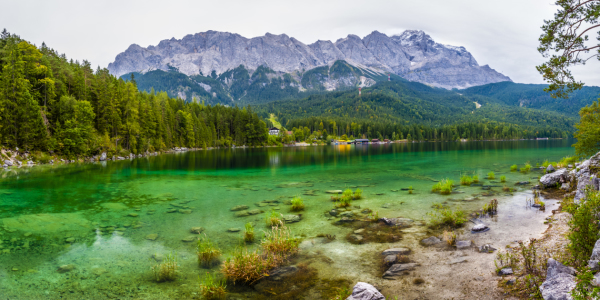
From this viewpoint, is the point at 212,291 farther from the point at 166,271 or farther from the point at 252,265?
the point at 166,271

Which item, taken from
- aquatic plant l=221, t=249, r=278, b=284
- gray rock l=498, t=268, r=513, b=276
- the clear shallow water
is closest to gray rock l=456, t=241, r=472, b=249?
gray rock l=498, t=268, r=513, b=276

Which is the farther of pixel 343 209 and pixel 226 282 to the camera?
pixel 343 209

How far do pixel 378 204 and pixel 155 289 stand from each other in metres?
15.7

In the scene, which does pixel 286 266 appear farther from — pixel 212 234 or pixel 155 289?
pixel 212 234

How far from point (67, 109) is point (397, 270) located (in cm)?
7012

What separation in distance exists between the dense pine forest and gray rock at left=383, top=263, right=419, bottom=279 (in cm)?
6425

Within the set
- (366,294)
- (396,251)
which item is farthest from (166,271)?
(396,251)

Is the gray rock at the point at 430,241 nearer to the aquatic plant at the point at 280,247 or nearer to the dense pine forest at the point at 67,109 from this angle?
the aquatic plant at the point at 280,247

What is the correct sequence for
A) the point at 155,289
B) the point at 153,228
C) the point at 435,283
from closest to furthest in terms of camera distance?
1. the point at 435,283
2. the point at 155,289
3. the point at 153,228

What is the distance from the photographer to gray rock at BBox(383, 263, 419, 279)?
935 centimetres

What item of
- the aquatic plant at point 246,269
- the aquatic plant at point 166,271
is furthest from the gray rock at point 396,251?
the aquatic plant at point 166,271

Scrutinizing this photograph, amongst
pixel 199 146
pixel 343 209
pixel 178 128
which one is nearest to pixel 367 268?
pixel 343 209

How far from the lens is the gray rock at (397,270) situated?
9.35m

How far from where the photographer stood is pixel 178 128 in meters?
114
